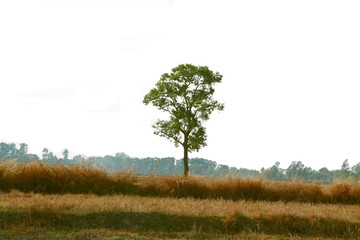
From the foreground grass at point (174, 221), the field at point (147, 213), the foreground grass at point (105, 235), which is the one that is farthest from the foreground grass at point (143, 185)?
the foreground grass at point (105, 235)

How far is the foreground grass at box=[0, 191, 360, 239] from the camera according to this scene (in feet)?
35.9

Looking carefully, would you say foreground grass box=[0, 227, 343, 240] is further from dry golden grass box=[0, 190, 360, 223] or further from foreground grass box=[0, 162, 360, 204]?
foreground grass box=[0, 162, 360, 204]

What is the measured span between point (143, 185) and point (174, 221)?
18.9ft

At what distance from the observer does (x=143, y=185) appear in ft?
56.9

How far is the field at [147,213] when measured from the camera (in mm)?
10773

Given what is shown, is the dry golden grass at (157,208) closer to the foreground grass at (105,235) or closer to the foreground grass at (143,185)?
the foreground grass at (105,235)

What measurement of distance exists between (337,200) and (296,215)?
6741 millimetres

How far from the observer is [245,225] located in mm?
11781

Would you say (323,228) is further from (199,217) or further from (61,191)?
(61,191)

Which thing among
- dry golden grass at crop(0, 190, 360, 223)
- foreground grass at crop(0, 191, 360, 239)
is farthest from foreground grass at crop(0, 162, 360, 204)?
foreground grass at crop(0, 191, 360, 239)

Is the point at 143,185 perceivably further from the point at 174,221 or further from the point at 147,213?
the point at 174,221

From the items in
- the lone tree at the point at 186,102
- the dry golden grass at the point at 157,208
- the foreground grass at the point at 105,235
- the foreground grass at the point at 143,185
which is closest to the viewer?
the foreground grass at the point at 105,235

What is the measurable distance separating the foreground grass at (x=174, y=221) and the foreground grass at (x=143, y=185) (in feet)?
12.8

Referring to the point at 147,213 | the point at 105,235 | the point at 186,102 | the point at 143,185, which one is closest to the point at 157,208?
the point at 147,213
